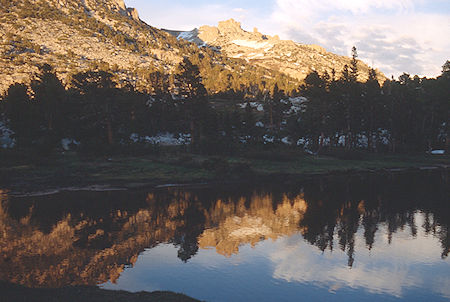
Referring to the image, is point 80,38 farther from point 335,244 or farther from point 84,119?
point 335,244

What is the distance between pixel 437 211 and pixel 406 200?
14.9ft

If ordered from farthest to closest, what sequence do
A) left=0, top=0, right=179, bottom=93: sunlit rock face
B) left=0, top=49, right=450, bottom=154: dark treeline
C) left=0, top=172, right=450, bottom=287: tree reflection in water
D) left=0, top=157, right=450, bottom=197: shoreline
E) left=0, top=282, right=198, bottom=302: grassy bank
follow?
1. left=0, top=0, right=179, bottom=93: sunlit rock face
2. left=0, top=49, right=450, bottom=154: dark treeline
3. left=0, top=157, right=450, bottom=197: shoreline
4. left=0, top=172, right=450, bottom=287: tree reflection in water
5. left=0, top=282, right=198, bottom=302: grassy bank

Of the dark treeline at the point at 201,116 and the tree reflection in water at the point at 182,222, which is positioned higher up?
the dark treeline at the point at 201,116

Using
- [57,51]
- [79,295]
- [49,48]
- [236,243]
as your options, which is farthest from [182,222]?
[49,48]

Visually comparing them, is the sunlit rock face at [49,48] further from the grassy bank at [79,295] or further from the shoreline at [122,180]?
the grassy bank at [79,295]

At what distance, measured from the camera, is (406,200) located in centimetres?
3291

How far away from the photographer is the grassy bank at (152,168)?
132 feet

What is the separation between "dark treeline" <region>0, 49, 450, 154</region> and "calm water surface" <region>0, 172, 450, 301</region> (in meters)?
26.1

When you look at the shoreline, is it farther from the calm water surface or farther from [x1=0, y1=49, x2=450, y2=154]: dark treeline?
[x1=0, y1=49, x2=450, y2=154]: dark treeline

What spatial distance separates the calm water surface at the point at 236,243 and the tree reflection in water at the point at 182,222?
85 millimetres

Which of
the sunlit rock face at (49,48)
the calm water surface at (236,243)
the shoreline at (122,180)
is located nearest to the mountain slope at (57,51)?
the sunlit rock face at (49,48)

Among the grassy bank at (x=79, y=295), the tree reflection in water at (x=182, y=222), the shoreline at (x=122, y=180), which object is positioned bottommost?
the tree reflection in water at (x=182, y=222)

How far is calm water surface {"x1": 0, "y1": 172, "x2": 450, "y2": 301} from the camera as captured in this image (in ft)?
46.9

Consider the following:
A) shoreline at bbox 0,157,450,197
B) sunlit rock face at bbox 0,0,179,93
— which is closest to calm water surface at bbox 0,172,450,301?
shoreline at bbox 0,157,450,197
